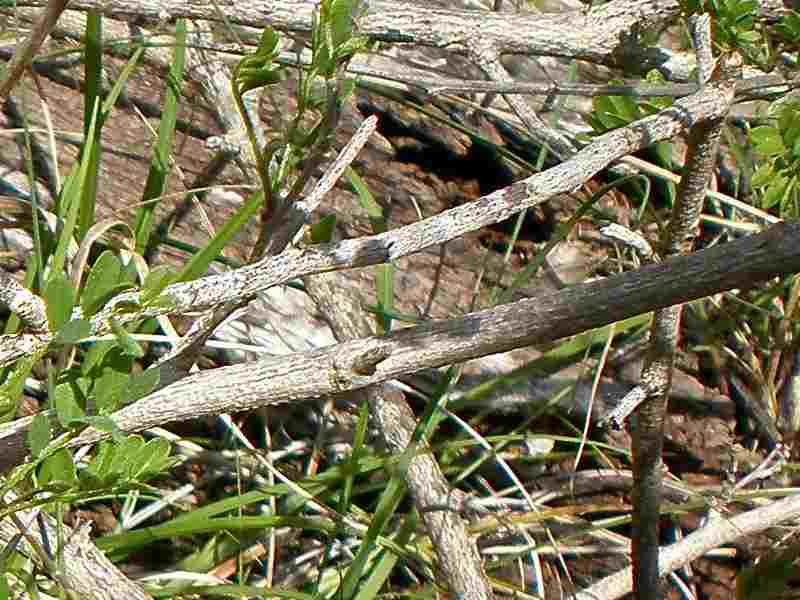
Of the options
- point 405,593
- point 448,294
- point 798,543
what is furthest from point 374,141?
point 798,543

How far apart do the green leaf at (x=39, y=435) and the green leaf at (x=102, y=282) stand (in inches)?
4.8

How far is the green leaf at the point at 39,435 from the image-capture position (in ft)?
3.52

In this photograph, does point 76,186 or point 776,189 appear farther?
point 76,186

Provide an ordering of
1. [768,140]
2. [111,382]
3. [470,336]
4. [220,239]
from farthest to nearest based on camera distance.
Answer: [220,239] < [768,140] < [470,336] < [111,382]

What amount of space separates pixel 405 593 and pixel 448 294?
61 cm

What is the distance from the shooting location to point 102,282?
1.06 metres

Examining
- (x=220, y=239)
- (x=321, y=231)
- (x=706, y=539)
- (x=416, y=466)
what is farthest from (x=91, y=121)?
(x=706, y=539)

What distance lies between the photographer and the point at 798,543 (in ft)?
6.27

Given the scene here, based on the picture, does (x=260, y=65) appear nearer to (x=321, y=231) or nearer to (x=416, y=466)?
(x=321, y=231)

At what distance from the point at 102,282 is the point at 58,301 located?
0.15 ft

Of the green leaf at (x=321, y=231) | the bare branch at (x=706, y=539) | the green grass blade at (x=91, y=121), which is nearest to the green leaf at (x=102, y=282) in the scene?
the green leaf at (x=321, y=231)

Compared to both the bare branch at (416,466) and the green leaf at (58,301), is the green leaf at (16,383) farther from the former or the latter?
the bare branch at (416,466)

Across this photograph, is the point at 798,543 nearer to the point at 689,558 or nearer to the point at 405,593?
the point at 689,558

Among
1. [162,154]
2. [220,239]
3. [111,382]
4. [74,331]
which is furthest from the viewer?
[162,154]
